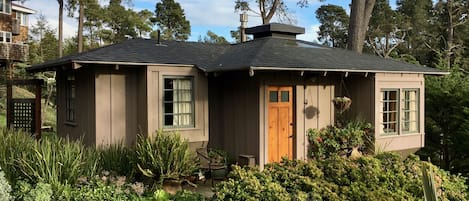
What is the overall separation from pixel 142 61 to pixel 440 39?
2787 cm

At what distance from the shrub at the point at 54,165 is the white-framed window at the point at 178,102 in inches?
99.2

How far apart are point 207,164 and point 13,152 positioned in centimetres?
363

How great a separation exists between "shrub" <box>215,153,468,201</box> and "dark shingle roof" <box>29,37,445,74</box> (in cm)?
280

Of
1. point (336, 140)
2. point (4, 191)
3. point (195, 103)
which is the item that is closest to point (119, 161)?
point (195, 103)

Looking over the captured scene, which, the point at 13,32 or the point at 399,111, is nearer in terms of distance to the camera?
the point at 399,111

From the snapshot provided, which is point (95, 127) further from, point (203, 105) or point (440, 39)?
point (440, 39)

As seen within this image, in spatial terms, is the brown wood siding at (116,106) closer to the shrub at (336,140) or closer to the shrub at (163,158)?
the shrub at (163,158)

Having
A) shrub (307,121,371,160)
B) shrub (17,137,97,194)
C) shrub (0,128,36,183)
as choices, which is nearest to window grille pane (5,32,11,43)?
shrub (0,128,36,183)

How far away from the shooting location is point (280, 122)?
8.86 m

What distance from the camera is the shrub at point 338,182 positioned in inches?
184

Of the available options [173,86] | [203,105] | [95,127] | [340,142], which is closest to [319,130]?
[340,142]

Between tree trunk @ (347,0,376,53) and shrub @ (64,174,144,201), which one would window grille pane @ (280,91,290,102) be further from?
tree trunk @ (347,0,376,53)

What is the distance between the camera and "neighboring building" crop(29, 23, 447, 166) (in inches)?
322

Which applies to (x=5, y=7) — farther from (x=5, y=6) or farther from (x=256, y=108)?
(x=256, y=108)
